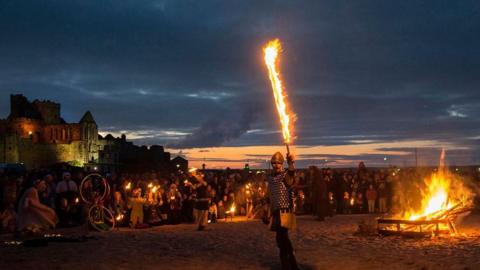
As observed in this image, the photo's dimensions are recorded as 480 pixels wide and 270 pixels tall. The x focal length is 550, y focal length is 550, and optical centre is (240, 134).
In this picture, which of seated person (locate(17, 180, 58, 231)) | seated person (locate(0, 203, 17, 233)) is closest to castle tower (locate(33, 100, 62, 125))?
seated person (locate(0, 203, 17, 233))

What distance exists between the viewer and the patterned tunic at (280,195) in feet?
30.5

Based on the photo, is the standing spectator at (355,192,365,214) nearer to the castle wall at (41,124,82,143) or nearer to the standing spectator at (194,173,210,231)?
the standing spectator at (194,173,210,231)

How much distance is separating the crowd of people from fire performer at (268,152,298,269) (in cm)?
602

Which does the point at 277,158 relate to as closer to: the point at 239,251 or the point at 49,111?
the point at 239,251

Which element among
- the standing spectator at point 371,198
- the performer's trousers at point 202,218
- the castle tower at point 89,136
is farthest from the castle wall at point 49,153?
the performer's trousers at point 202,218

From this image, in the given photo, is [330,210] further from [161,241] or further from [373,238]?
[161,241]

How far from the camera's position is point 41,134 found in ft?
355

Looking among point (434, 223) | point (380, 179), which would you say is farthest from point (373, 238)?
point (380, 179)

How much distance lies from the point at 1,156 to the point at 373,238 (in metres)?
86.8

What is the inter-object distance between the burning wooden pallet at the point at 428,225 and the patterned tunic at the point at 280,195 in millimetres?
6037

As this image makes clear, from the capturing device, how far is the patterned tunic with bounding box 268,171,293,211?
9305 mm

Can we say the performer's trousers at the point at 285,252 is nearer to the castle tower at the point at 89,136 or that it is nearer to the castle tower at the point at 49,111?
the castle tower at the point at 89,136

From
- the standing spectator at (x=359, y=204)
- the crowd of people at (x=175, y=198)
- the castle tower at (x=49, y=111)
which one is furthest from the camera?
the castle tower at (x=49, y=111)

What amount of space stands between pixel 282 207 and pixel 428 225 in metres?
6.95
